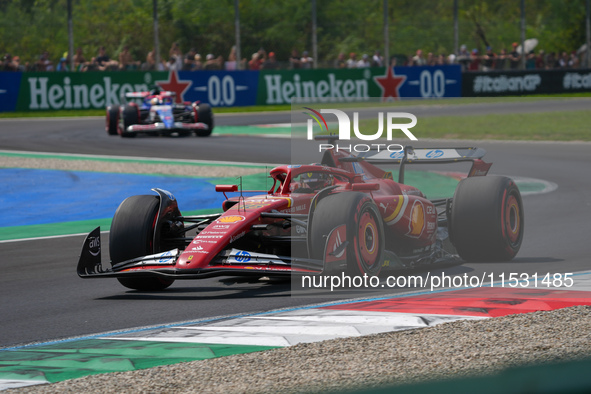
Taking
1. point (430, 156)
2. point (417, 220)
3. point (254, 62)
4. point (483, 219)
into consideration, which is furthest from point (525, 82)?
point (417, 220)

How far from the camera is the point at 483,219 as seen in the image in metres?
8.35

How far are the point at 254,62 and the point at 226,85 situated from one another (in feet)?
4.60

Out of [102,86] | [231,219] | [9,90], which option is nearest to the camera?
[231,219]

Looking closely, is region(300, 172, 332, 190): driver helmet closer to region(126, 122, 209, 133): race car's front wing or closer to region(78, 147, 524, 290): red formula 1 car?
region(78, 147, 524, 290): red formula 1 car

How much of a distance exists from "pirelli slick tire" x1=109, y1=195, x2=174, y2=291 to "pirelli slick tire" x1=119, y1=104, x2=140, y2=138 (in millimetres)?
14944

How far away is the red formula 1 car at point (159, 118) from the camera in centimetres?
2283

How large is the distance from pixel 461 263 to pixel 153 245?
2757mm

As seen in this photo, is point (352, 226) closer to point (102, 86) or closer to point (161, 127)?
point (161, 127)

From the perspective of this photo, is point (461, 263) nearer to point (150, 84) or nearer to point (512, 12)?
point (150, 84)

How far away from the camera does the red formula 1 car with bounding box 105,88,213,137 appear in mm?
22828

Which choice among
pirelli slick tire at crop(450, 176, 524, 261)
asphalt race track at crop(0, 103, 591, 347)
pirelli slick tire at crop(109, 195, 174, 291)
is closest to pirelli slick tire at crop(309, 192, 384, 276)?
asphalt race track at crop(0, 103, 591, 347)

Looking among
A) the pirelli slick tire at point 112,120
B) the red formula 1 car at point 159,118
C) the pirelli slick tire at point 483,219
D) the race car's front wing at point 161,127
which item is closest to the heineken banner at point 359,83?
the red formula 1 car at point 159,118

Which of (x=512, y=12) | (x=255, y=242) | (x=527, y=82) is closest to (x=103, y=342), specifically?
(x=255, y=242)

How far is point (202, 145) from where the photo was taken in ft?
69.2
